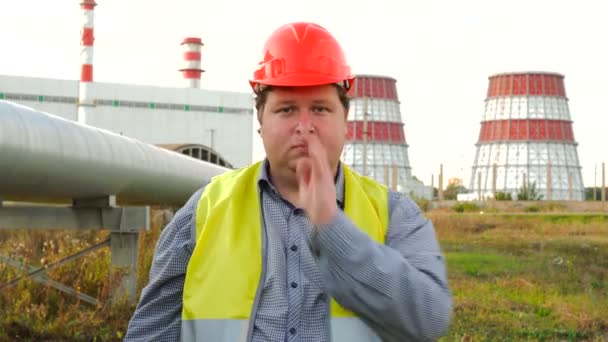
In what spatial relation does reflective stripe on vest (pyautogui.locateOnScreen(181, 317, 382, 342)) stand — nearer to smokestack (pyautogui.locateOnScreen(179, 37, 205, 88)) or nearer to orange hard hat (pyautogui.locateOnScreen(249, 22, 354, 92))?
orange hard hat (pyautogui.locateOnScreen(249, 22, 354, 92))

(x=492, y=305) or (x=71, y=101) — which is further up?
(x=71, y=101)

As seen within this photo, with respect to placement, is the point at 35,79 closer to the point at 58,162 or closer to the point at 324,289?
the point at 58,162

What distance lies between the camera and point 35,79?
43.9 meters

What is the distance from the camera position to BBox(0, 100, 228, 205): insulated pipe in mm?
5547

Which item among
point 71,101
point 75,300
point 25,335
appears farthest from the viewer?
→ point 71,101

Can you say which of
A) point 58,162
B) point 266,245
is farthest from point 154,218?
point 266,245

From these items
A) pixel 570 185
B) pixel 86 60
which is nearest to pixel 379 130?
pixel 570 185

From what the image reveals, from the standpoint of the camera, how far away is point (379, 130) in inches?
2078

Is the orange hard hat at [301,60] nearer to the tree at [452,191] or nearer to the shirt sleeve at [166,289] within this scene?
the shirt sleeve at [166,289]

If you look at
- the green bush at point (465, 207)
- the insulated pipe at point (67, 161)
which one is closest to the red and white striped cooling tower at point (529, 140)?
the green bush at point (465, 207)

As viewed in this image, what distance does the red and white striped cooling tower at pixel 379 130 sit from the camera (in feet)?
169

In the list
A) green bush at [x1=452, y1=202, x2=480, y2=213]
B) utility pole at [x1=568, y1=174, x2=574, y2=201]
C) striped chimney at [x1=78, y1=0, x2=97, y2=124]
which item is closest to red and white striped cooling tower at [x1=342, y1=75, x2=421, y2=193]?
utility pole at [x1=568, y1=174, x2=574, y2=201]

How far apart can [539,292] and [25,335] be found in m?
4.77

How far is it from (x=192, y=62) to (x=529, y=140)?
17.7 m
